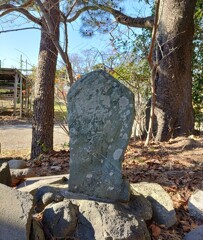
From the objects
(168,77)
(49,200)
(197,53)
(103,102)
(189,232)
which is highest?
(197,53)

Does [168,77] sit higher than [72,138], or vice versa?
[168,77]

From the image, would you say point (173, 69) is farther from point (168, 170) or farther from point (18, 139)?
point (18, 139)

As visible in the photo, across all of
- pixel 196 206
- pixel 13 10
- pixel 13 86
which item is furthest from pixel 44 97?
pixel 13 86

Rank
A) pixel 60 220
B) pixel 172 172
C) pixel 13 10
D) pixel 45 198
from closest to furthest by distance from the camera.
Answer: pixel 60 220, pixel 45 198, pixel 172 172, pixel 13 10

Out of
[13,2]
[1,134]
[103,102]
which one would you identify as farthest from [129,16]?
[1,134]

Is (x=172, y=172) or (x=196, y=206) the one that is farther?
(x=172, y=172)

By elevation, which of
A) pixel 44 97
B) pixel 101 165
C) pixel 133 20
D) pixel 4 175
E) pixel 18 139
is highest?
pixel 133 20

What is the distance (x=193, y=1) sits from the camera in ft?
15.7

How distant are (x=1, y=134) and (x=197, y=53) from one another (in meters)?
7.38

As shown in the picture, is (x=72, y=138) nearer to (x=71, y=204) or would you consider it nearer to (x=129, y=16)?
(x=71, y=204)

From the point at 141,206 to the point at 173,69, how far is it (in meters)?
3.40

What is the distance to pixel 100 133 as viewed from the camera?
201cm

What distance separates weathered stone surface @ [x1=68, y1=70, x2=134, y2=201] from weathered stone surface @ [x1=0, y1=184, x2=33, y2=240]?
0.54 meters

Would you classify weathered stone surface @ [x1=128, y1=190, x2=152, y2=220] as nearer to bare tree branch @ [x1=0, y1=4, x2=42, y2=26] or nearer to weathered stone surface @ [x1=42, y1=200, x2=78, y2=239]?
weathered stone surface @ [x1=42, y1=200, x2=78, y2=239]
